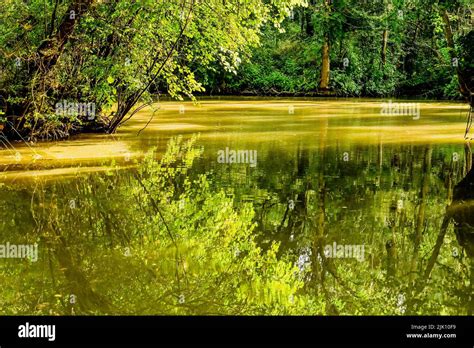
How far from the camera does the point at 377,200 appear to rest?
10.0 metres

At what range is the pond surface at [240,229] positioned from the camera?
19.9 ft

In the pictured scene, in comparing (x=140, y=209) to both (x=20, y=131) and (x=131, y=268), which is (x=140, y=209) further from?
(x=20, y=131)

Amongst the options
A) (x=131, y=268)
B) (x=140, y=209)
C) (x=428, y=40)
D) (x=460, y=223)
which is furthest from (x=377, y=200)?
(x=428, y=40)

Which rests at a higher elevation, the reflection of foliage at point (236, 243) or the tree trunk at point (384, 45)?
the tree trunk at point (384, 45)

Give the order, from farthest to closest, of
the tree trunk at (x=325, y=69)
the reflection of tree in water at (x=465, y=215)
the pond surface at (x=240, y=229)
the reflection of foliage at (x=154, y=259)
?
the tree trunk at (x=325, y=69) < the reflection of tree in water at (x=465, y=215) < the pond surface at (x=240, y=229) < the reflection of foliage at (x=154, y=259)

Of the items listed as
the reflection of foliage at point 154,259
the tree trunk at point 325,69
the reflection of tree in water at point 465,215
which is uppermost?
the tree trunk at point 325,69

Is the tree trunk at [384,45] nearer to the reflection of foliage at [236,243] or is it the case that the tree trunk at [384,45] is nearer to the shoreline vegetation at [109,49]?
the shoreline vegetation at [109,49]

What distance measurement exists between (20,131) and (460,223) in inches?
480

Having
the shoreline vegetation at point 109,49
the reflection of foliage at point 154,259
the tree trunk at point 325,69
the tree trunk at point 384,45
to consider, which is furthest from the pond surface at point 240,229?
the tree trunk at point 384,45

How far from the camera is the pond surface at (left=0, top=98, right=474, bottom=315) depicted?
6078mm

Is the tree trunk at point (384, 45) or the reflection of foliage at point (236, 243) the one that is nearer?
the reflection of foliage at point (236, 243)

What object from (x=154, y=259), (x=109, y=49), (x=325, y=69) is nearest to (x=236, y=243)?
(x=154, y=259)

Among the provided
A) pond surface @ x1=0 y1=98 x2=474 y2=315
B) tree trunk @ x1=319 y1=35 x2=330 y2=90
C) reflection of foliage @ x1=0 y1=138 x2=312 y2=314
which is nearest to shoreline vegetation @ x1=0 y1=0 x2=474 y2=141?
pond surface @ x1=0 y1=98 x2=474 y2=315

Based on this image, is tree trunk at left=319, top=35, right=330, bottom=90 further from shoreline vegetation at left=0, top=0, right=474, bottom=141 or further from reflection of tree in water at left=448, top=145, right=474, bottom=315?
reflection of tree in water at left=448, top=145, right=474, bottom=315
